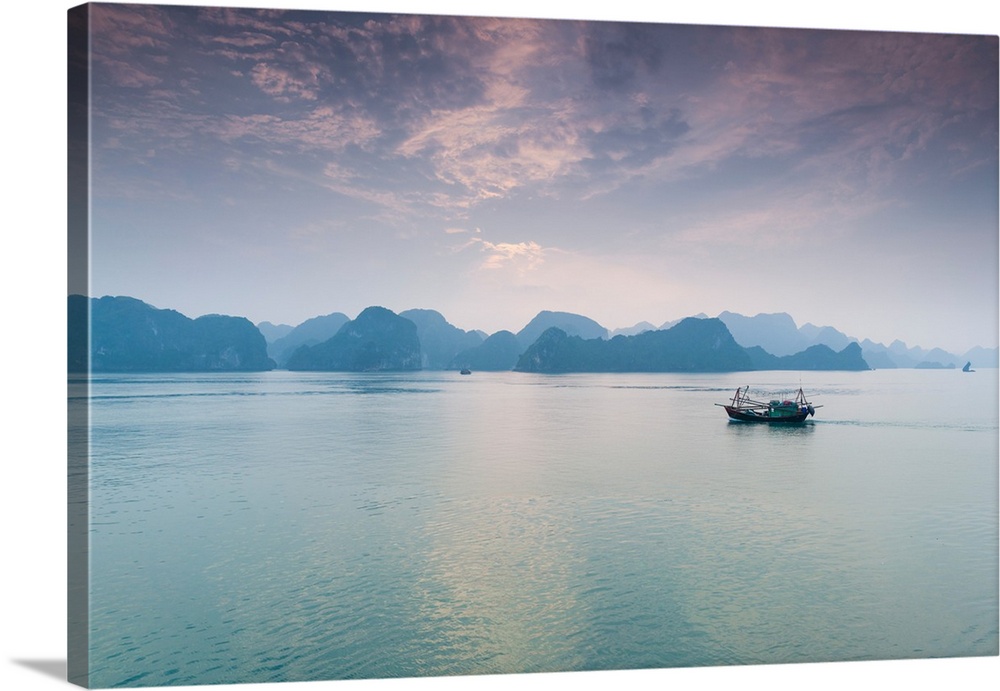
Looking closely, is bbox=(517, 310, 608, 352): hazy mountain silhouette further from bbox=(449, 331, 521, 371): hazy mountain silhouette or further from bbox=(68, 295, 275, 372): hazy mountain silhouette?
bbox=(68, 295, 275, 372): hazy mountain silhouette

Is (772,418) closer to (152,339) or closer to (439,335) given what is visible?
(439,335)

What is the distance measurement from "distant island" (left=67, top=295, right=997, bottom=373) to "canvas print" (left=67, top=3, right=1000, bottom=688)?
177 millimetres

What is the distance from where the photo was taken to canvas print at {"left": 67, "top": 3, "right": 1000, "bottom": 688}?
16.1 feet

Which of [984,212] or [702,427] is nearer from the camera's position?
[984,212]

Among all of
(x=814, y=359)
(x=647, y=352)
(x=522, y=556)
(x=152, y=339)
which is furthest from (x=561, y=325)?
(x=647, y=352)

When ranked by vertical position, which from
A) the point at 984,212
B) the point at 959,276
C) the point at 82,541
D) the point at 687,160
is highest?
the point at 687,160

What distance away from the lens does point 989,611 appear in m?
5.40

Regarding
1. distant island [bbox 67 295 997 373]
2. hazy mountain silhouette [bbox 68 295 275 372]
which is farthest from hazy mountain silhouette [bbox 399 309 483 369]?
hazy mountain silhouette [bbox 68 295 275 372]

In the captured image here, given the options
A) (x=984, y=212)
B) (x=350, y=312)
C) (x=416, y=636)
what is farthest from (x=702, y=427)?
(x=416, y=636)

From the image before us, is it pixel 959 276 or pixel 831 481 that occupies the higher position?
pixel 959 276

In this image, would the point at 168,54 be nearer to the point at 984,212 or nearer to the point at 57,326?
the point at 57,326

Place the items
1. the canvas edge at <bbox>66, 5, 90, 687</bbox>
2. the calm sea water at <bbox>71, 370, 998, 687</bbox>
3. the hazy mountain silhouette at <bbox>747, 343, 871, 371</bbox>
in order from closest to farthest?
the canvas edge at <bbox>66, 5, 90, 687</bbox> < the calm sea water at <bbox>71, 370, 998, 687</bbox> < the hazy mountain silhouette at <bbox>747, 343, 871, 371</bbox>

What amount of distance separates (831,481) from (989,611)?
6.23 metres

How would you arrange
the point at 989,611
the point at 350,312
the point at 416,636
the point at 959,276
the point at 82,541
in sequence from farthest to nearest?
the point at 350,312, the point at 959,276, the point at 989,611, the point at 416,636, the point at 82,541
